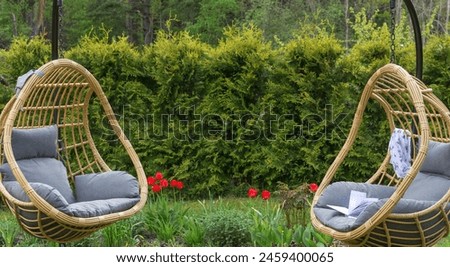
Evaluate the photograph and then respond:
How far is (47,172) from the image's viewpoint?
14.6ft

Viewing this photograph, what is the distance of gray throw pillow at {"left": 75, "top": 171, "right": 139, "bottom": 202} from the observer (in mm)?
4422

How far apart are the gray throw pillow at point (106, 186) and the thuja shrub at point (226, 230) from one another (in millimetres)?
532

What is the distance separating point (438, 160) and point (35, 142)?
8.53 ft

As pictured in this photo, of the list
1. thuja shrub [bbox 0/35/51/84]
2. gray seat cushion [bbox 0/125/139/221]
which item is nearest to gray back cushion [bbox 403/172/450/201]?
gray seat cushion [bbox 0/125/139/221]

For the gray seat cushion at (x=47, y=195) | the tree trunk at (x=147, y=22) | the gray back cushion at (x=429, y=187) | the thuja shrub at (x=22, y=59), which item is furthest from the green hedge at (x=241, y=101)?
the tree trunk at (x=147, y=22)

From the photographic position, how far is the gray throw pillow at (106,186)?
4422mm

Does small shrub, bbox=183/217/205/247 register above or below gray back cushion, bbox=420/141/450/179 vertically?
below

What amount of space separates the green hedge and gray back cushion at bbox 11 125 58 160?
84.1 inches

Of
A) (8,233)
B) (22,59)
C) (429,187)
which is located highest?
(22,59)

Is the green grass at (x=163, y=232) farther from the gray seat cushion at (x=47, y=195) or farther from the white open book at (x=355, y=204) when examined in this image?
the gray seat cushion at (x=47, y=195)

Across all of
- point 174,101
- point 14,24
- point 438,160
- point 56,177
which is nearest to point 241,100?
point 174,101

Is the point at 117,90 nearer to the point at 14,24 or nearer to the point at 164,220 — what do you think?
the point at 164,220

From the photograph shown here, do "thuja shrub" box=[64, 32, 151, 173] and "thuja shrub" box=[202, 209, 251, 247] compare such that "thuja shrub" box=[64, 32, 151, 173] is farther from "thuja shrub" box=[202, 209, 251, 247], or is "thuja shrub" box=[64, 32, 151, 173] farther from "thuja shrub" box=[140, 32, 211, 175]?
"thuja shrub" box=[202, 209, 251, 247]

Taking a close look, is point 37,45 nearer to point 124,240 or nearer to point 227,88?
point 227,88
